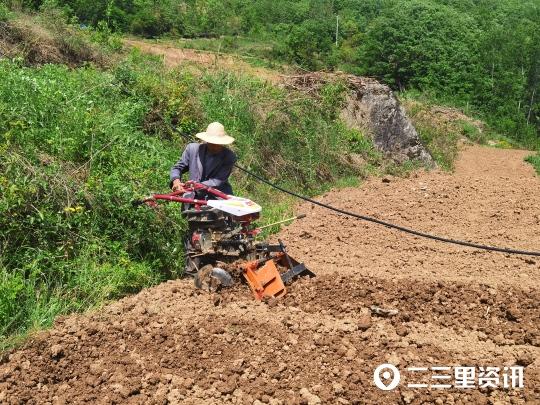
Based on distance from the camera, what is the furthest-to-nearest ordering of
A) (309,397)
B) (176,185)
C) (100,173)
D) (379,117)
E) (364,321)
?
(379,117)
(100,173)
(176,185)
(364,321)
(309,397)

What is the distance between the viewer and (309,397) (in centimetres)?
383

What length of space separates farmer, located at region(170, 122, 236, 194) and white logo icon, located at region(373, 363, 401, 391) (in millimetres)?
2382

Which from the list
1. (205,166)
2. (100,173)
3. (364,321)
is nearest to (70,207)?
(100,173)

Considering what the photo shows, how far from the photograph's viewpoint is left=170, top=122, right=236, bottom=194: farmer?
226 inches

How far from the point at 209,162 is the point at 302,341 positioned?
208cm

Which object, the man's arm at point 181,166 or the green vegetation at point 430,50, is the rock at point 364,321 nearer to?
the man's arm at point 181,166

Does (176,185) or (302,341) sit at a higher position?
(176,185)

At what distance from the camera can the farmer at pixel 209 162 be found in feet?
18.8

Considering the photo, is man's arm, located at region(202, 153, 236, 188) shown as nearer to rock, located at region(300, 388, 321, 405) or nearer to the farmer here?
the farmer

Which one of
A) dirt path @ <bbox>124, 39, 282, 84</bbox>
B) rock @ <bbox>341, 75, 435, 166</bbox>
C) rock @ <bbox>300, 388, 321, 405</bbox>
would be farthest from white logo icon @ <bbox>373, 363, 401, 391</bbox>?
rock @ <bbox>341, 75, 435, 166</bbox>

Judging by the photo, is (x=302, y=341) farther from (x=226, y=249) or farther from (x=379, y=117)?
(x=379, y=117)

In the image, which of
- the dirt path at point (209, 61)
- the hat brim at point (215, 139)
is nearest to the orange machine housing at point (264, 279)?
the hat brim at point (215, 139)

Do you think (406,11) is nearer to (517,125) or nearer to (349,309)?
(517,125)

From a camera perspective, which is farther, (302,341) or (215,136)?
(215,136)
